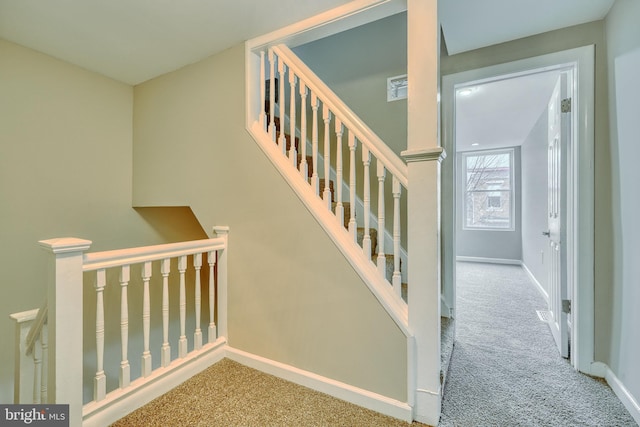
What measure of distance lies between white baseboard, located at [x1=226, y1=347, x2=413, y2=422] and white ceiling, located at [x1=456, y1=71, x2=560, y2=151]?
234cm

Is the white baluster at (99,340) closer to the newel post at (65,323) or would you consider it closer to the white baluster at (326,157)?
the newel post at (65,323)

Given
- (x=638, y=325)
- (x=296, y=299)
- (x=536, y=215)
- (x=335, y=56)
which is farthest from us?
(x=536, y=215)

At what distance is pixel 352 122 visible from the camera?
1.63 m

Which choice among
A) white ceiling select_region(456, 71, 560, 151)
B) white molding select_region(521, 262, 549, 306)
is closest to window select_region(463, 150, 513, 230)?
white ceiling select_region(456, 71, 560, 151)

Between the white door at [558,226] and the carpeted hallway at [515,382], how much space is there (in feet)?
0.63

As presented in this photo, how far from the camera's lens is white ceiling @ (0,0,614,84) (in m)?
1.63

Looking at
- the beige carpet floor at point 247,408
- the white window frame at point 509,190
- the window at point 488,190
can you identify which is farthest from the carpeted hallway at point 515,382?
the window at point 488,190

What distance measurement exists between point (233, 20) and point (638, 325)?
276cm

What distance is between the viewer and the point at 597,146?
1751mm

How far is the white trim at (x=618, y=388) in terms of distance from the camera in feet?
4.57

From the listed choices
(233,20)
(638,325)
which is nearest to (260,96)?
(233,20)

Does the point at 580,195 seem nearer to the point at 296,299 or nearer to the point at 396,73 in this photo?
the point at 396,73

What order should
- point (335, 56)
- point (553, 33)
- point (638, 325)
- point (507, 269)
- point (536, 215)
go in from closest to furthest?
1. point (638, 325)
2. point (553, 33)
3. point (335, 56)
4. point (536, 215)
5. point (507, 269)

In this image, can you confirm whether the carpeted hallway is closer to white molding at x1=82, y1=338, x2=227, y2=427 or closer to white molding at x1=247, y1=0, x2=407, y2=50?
white molding at x1=82, y1=338, x2=227, y2=427
